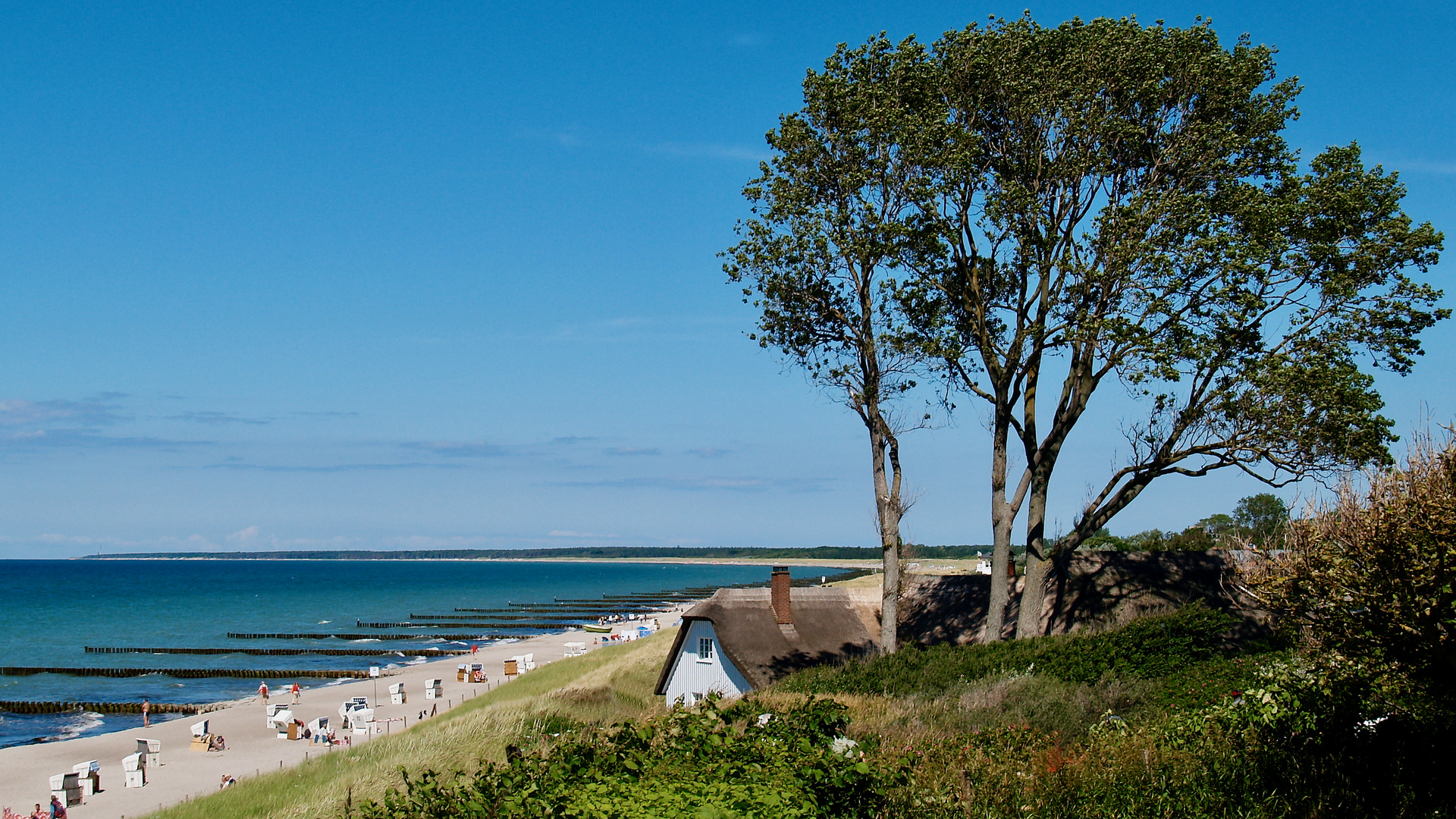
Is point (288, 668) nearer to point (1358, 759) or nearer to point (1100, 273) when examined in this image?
point (1100, 273)

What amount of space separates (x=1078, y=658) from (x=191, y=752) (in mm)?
28393

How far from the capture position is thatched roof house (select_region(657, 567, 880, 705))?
2677 cm

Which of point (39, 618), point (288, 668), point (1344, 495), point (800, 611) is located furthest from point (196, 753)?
point (39, 618)

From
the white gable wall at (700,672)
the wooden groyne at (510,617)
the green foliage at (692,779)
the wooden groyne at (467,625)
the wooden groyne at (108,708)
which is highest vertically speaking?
the green foliage at (692,779)

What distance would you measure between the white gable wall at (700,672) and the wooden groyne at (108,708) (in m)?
24.2

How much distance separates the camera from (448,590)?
162m

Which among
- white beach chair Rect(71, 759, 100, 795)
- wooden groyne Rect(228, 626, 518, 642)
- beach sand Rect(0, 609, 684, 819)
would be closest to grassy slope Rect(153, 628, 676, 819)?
beach sand Rect(0, 609, 684, 819)

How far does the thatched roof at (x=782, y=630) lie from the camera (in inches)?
1047

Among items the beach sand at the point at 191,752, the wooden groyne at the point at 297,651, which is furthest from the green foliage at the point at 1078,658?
the wooden groyne at the point at 297,651

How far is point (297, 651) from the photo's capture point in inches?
2653

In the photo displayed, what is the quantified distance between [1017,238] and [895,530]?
6.52 meters

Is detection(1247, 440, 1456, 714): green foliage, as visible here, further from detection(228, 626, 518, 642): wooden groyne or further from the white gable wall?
detection(228, 626, 518, 642): wooden groyne

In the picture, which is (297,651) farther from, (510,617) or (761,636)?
(761,636)

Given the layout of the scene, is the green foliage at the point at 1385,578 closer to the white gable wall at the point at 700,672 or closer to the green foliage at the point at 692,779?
the green foliage at the point at 692,779
